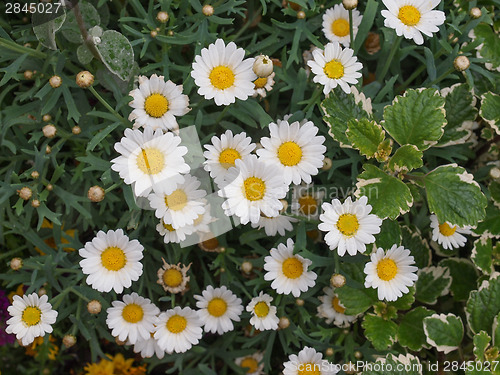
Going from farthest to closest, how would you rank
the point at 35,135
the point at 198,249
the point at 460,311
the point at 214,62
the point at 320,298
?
1. the point at 460,311
2. the point at 198,249
3. the point at 320,298
4. the point at 35,135
5. the point at 214,62

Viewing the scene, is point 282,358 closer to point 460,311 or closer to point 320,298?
point 320,298

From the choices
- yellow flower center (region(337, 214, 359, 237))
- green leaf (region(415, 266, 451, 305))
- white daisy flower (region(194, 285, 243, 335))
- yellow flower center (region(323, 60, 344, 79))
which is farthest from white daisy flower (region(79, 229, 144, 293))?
green leaf (region(415, 266, 451, 305))

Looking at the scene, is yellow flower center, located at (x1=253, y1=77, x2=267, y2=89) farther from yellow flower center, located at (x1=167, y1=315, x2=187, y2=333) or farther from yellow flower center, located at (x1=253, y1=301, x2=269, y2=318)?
yellow flower center, located at (x1=167, y1=315, x2=187, y2=333)

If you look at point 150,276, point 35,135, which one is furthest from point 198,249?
point 35,135

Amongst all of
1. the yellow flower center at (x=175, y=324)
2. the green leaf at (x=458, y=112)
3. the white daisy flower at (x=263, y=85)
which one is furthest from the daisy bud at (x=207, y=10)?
the yellow flower center at (x=175, y=324)

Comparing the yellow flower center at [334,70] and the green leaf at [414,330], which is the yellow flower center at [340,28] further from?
the green leaf at [414,330]
